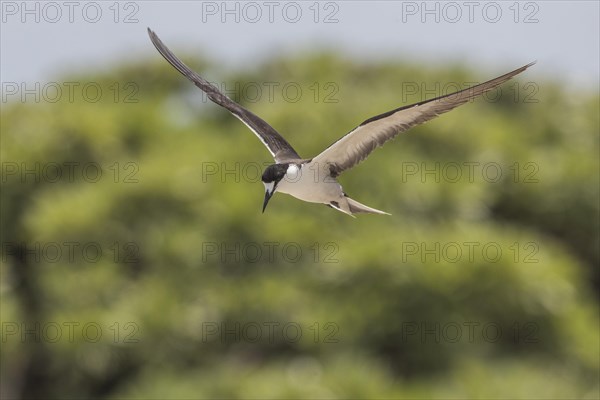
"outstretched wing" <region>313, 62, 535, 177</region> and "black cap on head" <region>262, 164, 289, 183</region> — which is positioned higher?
"outstretched wing" <region>313, 62, 535, 177</region>

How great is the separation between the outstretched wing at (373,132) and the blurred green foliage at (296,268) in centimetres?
382

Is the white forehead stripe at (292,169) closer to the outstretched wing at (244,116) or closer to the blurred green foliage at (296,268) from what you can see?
the outstretched wing at (244,116)

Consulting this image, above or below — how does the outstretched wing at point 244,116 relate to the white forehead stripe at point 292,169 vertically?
above

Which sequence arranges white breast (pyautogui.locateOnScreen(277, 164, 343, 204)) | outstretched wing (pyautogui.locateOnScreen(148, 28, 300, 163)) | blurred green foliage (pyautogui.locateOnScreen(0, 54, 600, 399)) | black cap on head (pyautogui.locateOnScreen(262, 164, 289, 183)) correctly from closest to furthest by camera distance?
white breast (pyautogui.locateOnScreen(277, 164, 343, 204)) < black cap on head (pyautogui.locateOnScreen(262, 164, 289, 183)) < outstretched wing (pyautogui.locateOnScreen(148, 28, 300, 163)) < blurred green foliage (pyautogui.locateOnScreen(0, 54, 600, 399))

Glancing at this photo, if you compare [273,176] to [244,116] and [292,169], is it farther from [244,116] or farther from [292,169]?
[244,116]

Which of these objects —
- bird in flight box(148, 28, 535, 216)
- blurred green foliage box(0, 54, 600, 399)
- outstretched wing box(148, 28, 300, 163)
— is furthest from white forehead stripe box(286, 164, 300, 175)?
blurred green foliage box(0, 54, 600, 399)

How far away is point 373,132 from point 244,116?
23.9 inches

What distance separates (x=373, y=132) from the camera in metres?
2.26

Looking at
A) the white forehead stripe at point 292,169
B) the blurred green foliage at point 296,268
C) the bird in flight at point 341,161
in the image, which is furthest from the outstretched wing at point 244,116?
the blurred green foliage at point 296,268

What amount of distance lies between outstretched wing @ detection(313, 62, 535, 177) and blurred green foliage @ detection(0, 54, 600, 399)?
382 centimetres

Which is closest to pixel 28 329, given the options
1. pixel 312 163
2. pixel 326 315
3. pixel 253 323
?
pixel 253 323

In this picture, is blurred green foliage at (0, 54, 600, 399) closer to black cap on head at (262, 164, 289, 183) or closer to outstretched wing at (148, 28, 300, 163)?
outstretched wing at (148, 28, 300, 163)

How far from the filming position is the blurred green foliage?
22.1 ft

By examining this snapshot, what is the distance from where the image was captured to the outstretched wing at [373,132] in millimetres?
2070
